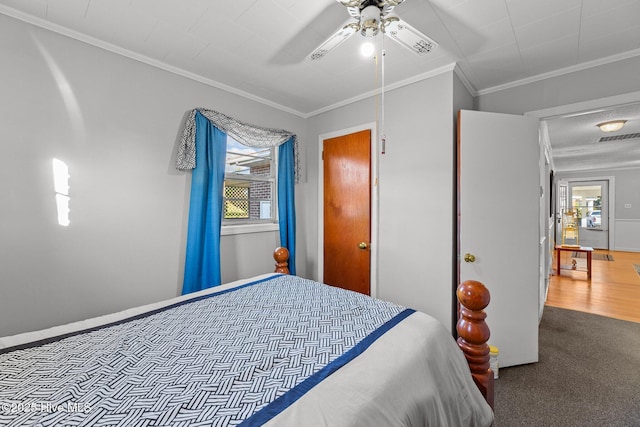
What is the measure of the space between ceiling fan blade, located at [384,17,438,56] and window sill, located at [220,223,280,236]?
202 cm

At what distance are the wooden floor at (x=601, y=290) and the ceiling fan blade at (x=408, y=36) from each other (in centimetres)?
386

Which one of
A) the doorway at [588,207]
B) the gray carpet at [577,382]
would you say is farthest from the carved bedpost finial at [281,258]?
the doorway at [588,207]

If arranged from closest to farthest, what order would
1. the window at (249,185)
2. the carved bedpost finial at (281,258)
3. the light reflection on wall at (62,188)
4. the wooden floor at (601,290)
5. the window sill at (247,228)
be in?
the light reflection on wall at (62,188)
the carved bedpost finial at (281,258)
the window sill at (247,228)
the window at (249,185)
the wooden floor at (601,290)

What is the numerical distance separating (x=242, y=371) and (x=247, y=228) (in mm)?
1978

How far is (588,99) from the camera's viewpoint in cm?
213

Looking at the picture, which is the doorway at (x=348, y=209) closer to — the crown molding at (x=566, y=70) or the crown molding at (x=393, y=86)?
the crown molding at (x=393, y=86)

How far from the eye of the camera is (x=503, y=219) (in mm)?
2232

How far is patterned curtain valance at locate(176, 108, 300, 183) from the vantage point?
2258 millimetres

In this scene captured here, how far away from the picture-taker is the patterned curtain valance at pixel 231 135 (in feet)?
7.41

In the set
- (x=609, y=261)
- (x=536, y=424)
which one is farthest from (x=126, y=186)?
(x=609, y=261)

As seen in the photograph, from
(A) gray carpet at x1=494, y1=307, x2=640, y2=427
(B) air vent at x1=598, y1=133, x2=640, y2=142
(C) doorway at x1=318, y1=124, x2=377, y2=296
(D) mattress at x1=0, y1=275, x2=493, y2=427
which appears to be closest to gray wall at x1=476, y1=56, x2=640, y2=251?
(C) doorway at x1=318, y1=124, x2=377, y2=296

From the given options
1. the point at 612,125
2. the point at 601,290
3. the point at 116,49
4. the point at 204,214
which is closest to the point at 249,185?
the point at 204,214

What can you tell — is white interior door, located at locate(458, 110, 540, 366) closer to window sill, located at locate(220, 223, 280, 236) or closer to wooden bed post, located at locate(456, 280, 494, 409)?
wooden bed post, located at locate(456, 280, 494, 409)

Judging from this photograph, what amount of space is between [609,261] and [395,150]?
709cm
